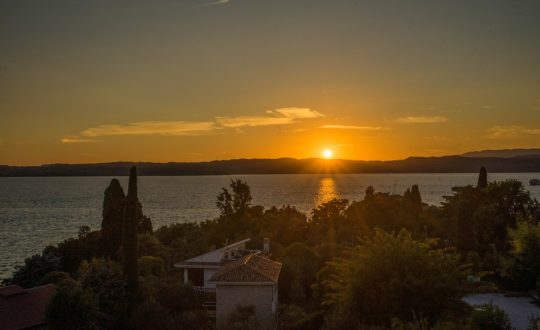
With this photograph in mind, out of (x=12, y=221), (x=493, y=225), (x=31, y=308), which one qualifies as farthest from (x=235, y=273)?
(x=12, y=221)

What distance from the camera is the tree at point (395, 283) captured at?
17.2 m

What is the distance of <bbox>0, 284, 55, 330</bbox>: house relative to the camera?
2538 centimetres

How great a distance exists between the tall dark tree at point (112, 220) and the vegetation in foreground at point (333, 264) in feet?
0.29

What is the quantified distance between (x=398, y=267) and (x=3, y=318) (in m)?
19.9

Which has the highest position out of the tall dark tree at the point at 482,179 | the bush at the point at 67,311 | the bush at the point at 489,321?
the tall dark tree at the point at 482,179

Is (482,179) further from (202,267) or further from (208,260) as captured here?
(202,267)

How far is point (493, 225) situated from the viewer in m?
39.1

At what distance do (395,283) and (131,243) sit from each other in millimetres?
18027

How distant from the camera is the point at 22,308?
26.8 meters

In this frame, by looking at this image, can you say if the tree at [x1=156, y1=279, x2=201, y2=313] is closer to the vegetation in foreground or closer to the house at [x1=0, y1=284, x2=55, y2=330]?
the vegetation in foreground

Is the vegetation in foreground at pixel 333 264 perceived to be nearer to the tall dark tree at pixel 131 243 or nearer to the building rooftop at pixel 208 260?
the tall dark tree at pixel 131 243

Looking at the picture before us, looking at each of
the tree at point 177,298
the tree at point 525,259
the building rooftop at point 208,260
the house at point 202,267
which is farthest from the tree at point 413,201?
the tree at point 177,298

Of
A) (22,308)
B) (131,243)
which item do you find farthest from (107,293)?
(22,308)

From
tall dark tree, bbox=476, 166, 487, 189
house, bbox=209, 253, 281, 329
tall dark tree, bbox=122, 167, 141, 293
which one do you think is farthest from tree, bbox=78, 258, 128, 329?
tall dark tree, bbox=476, 166, 487, 189
